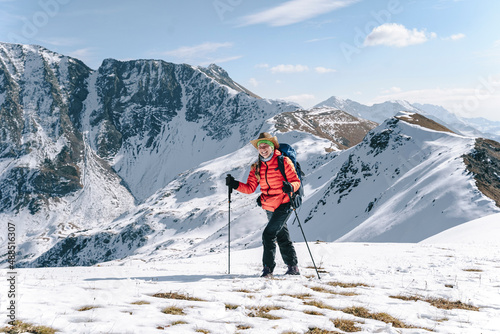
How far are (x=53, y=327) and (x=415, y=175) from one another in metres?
53.2

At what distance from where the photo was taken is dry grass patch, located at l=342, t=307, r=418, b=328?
642cm

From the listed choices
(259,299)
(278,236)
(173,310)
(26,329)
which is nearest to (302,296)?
(259,299)

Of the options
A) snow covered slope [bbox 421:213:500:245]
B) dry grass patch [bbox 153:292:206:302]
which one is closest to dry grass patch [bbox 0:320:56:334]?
dry grass patch [bbox 153:292:206:302]

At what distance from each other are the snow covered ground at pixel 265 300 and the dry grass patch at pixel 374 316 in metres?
0.03

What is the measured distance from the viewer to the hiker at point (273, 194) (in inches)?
399

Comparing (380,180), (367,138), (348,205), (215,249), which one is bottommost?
(215,249)

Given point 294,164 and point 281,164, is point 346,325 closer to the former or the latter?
point 281,164

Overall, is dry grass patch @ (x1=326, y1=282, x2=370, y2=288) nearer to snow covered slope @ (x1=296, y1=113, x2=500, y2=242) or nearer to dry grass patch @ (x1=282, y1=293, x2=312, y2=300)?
dry grass patch @ (x1=282, y1=293, x2=312, y2=300)

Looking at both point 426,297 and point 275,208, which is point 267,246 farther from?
point 426,297

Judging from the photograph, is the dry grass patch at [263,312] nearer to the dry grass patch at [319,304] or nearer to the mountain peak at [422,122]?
the dry grass patch at [319,304]

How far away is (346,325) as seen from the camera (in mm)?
6211

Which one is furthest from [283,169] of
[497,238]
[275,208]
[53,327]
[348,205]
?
[348,205]

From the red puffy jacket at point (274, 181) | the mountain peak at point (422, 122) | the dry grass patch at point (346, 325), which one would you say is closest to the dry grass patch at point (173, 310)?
the dry grass patch at point (346, 325)

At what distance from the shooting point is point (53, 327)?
18.0ft
